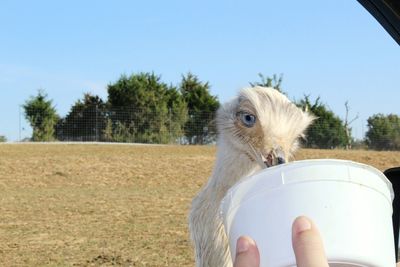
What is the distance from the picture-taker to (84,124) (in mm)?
33625

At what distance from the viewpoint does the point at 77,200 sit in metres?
12.3

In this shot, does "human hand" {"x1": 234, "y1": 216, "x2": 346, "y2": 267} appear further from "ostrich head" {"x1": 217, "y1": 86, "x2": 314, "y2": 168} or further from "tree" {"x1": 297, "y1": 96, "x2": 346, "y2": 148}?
"tree" {"x1": 297, "y1": 96, "x2": 346, "y2": 148}

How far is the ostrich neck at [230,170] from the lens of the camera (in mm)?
2020

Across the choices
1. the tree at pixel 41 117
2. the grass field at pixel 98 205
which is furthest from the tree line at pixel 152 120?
the grass field at pixel 98 205

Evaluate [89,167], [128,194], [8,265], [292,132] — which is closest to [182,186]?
[128,194]

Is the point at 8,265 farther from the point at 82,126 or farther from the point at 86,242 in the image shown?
the point at 82,126

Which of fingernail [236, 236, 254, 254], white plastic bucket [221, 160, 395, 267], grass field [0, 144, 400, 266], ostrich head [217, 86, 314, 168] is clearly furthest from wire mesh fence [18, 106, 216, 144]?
fingernail [236, 236, 254, 254]

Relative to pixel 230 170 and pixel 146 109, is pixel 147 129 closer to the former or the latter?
pixel 146 109

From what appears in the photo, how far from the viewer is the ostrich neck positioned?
6.63ft

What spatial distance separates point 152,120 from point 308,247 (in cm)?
3158

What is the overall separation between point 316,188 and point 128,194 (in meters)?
12.6

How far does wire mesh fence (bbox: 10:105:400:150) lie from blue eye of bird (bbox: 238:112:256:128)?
26770mm

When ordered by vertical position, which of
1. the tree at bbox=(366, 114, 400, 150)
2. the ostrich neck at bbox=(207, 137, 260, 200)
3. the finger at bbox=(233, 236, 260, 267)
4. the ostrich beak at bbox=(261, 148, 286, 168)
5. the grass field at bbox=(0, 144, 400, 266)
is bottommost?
the grass field at bbox=(0, 144, 400, 266)

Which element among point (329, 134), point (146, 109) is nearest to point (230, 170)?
point (329, 134)
